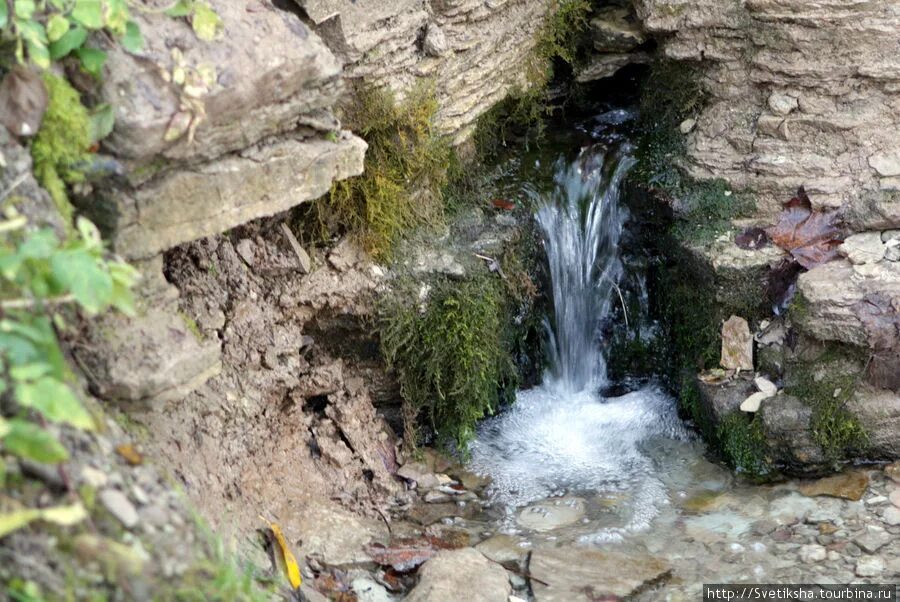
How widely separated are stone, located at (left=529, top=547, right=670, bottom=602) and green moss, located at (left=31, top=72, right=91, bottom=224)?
2336 millimetres

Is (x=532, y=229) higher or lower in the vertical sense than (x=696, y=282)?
higher

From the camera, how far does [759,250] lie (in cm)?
480

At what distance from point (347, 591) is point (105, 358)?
1502mm

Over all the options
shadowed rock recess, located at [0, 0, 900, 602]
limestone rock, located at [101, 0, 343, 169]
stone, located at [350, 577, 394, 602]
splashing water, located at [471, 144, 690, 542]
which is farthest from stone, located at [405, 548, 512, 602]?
limestone rock, located at [101, 0, 343, 169]

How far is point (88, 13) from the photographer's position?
290 centimetres

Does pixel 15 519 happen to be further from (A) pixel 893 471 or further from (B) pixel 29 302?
(A) pixel 893 471

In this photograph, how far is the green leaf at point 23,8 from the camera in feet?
9.20

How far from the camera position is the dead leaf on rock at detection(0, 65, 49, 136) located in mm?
2814

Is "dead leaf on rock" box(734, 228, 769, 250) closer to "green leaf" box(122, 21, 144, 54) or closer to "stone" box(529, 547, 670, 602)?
"stone" box(529, 547, 670, 602)

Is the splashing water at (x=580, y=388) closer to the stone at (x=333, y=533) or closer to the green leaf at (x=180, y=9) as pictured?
the stone at (x=333, y=533)

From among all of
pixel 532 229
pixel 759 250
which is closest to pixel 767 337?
pixel 759 250

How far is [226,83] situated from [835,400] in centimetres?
314

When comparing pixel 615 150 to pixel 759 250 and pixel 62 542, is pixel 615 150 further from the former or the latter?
pixel 62 542

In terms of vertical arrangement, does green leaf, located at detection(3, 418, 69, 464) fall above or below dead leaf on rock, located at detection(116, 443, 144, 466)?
above
